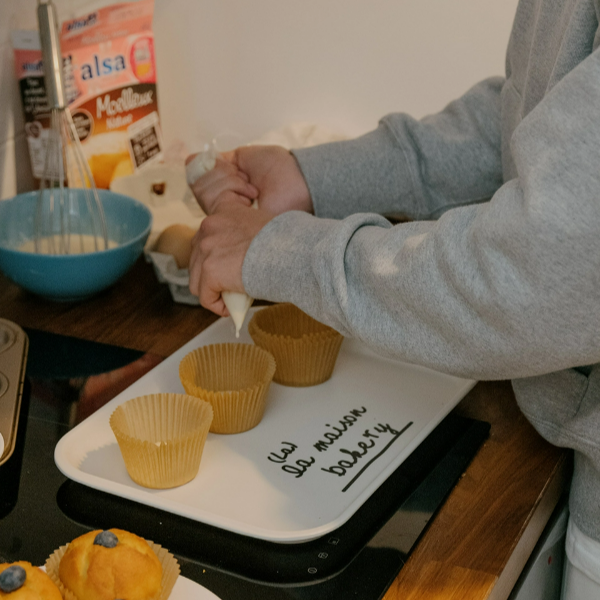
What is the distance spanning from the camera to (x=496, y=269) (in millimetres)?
483

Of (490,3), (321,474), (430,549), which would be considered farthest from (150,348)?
(490,3)

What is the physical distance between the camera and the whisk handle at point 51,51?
2.81 ft

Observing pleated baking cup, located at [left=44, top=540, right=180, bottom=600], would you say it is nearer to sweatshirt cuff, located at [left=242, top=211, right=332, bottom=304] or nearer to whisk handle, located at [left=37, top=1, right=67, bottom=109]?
sweatshirt cuff, located at [left=242, top=211, right=332, bottom=304]

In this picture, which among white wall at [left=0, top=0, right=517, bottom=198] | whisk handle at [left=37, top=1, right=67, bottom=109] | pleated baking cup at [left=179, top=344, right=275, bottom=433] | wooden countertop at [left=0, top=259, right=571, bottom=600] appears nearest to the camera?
wooden countertop at [left=0, top=259, right=571, bottom=600]

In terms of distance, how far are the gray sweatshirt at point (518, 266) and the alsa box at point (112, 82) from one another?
0.59m

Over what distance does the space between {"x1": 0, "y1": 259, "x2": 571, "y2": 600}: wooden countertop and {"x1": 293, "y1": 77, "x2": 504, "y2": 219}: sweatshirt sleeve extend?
230 millimetres

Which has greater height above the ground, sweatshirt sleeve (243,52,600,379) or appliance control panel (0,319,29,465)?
sweatshirt sleeve (243,52,600,379)

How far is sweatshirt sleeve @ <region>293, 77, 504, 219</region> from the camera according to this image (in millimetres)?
902

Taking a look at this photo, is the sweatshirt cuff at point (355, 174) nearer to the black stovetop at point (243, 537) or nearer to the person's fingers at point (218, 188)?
the person's fingers at point (218, 188)

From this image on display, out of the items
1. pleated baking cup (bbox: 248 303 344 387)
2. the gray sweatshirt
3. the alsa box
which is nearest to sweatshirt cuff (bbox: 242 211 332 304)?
the gray sweatshirt

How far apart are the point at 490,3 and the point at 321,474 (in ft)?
2.55

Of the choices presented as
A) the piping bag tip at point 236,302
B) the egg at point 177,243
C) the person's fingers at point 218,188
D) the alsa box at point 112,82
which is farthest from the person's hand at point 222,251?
the alsa box at point 112,82

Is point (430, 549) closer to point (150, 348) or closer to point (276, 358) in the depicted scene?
point (276, 358)

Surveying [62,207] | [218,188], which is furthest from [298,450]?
[62,207]
